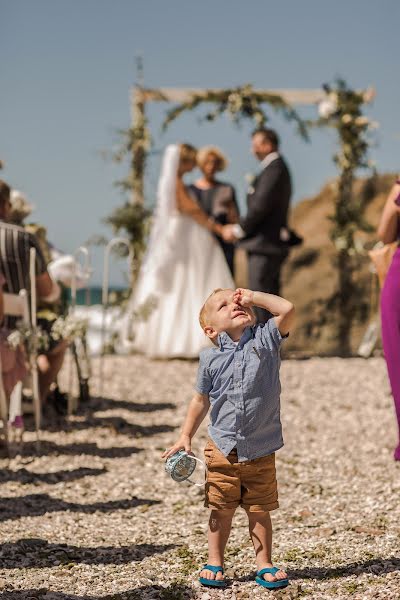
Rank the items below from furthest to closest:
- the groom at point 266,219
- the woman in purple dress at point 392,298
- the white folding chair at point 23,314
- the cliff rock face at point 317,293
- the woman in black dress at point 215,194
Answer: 1. the cliff rock face at point 317,293
2. the woman in black dress at point 215,194
3. the groom at point 266,219
4. the white folding chair at point 23,314
5. the woman in purple dress at point 392,298

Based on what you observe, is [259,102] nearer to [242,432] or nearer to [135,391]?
[135,391]

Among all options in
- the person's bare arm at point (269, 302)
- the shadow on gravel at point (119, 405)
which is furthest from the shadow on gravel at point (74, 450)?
the person's bare arm at point (269, 302)

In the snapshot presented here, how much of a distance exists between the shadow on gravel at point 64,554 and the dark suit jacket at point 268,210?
5110 millimetres

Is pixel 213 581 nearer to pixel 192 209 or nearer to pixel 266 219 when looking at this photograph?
pixel 266 219

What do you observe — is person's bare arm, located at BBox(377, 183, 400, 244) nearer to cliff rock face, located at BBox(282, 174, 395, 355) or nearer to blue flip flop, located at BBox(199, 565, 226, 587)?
blue flip flop, located at BBox(199, 565, 226, 587)

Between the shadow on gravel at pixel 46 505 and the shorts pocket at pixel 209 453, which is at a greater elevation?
the shorts pocket at pixel 209 453

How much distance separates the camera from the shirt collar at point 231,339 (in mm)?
3232

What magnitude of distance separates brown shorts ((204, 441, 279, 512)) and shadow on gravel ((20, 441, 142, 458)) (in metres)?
2.74

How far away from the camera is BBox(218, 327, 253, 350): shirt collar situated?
10.6 feet

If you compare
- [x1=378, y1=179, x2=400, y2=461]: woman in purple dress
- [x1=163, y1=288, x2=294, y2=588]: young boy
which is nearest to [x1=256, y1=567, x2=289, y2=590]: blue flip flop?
[x1=163, y1=288, x2=294, y2=588]: young boy

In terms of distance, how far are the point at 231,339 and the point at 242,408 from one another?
24cm

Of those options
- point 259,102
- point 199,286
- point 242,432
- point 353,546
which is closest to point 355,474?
point 353,546

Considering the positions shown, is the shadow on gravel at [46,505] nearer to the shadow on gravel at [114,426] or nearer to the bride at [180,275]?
the shadow on gravel at [114,426]

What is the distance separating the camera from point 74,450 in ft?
19.7
